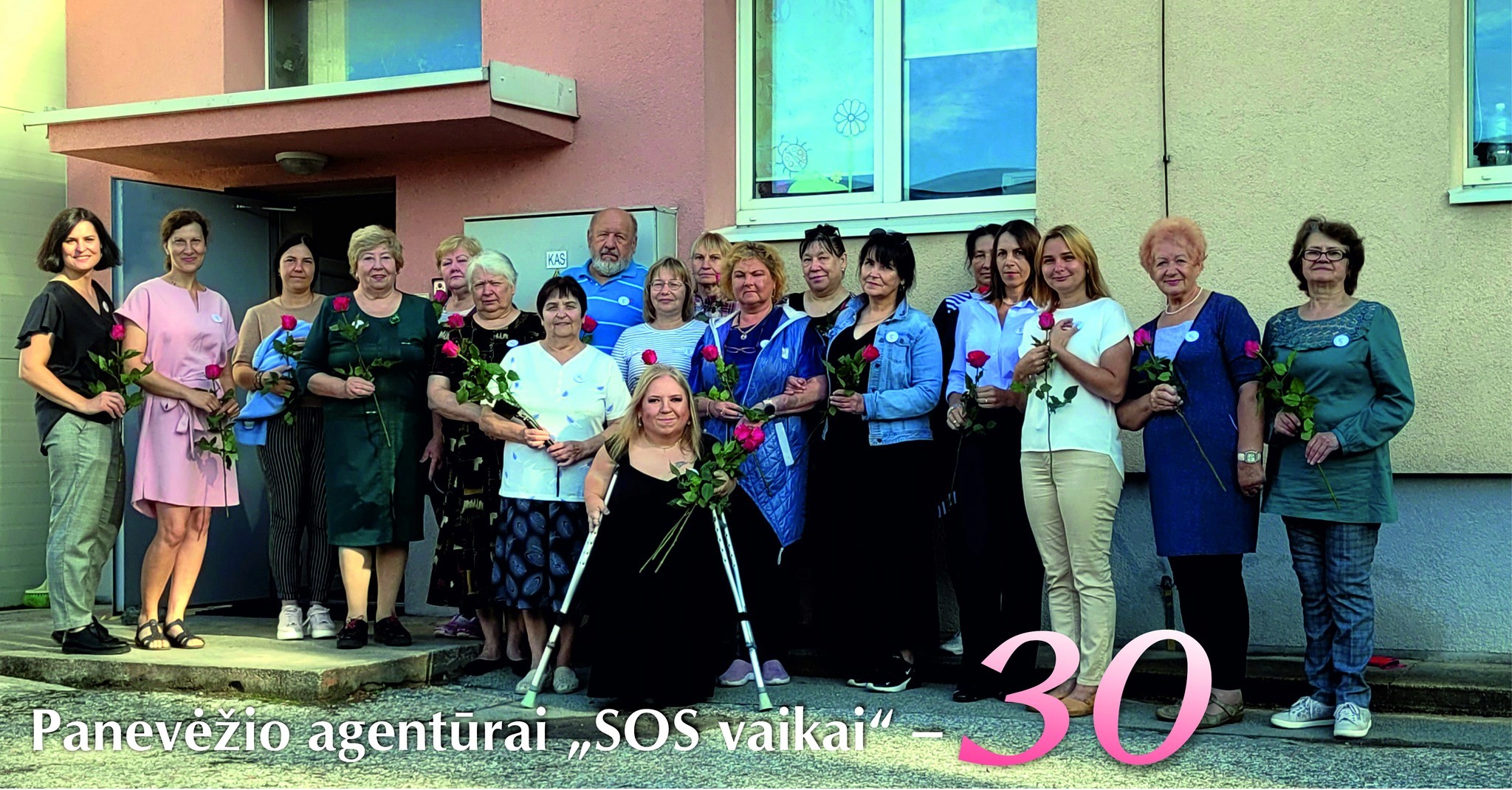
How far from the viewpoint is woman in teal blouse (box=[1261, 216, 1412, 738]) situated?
18.4ft

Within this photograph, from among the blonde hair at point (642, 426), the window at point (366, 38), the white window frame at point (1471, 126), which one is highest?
the window at point (366, 38)

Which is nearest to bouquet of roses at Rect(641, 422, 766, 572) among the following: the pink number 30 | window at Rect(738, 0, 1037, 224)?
the pink number 30

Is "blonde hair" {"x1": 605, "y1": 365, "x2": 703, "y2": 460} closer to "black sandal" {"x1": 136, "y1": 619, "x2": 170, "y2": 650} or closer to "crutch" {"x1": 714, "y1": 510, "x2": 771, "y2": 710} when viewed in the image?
"crutch" {"x1": 714, "y1": 510, "x2": 771, "y2": 710}

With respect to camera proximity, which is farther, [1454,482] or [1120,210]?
[1120,210]

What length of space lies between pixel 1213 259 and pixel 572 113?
3528mm

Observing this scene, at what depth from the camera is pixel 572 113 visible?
8453 mm

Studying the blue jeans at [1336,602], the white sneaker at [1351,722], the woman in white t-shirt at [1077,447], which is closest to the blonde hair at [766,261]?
the woman in white t-shirt at [1077,447]

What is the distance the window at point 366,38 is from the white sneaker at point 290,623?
11.3ft

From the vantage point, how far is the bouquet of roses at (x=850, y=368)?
6.38m

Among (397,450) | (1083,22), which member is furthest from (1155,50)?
(397,450)

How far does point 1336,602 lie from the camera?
5.69 metres

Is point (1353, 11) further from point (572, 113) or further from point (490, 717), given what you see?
point (490, 717)

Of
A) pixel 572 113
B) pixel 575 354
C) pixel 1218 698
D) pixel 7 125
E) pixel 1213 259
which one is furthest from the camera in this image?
pixel 7 125

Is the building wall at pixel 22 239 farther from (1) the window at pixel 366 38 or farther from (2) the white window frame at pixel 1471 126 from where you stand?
(2) the white window frame at pixel 1471 126
